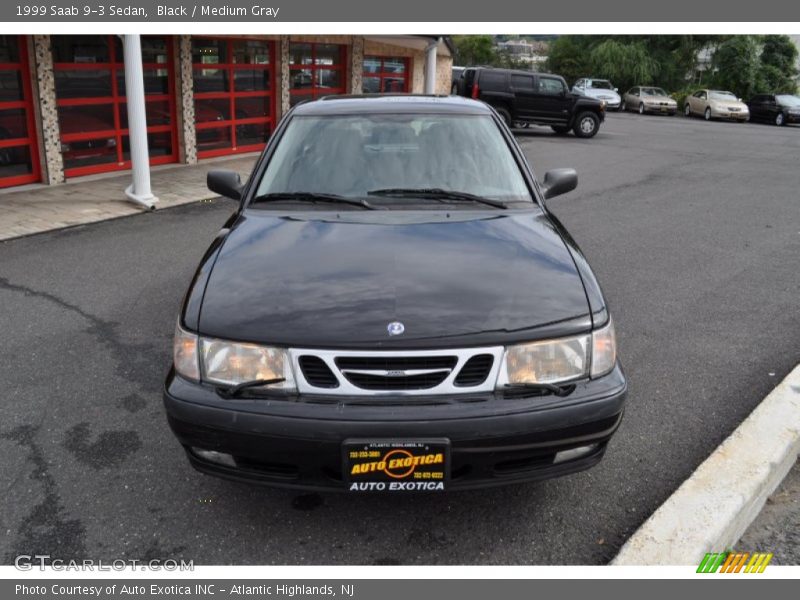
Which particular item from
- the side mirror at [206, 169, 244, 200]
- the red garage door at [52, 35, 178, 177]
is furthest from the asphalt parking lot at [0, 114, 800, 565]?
the red garage door at [52, 35, 178, 177]

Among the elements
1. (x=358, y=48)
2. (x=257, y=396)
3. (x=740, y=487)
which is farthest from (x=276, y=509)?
(x=358, y=48)

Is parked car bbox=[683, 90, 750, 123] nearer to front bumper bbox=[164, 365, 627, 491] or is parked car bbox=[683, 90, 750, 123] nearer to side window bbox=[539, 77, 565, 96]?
side window bbox=[539, 77, 565, 96]

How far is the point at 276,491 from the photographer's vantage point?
3.18 metres

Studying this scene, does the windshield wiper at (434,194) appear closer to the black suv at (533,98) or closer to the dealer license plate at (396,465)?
the dealer license plate at (396,465)

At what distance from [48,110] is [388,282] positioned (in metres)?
9.75

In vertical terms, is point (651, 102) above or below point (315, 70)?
below

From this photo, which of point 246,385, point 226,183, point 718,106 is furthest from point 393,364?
point 718,106

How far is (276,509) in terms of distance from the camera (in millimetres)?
3078

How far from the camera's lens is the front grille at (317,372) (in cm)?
260

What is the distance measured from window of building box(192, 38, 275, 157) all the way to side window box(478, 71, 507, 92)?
26.0 ft

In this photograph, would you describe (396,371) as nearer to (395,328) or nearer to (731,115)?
(395,328)

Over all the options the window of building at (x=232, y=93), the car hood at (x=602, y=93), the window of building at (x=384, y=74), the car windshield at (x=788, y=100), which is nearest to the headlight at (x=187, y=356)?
the window of building at (x=232, y=93)

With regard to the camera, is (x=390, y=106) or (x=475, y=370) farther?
(x=390, y=106)

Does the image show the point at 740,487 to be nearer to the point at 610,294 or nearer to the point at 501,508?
the point at 501,508
